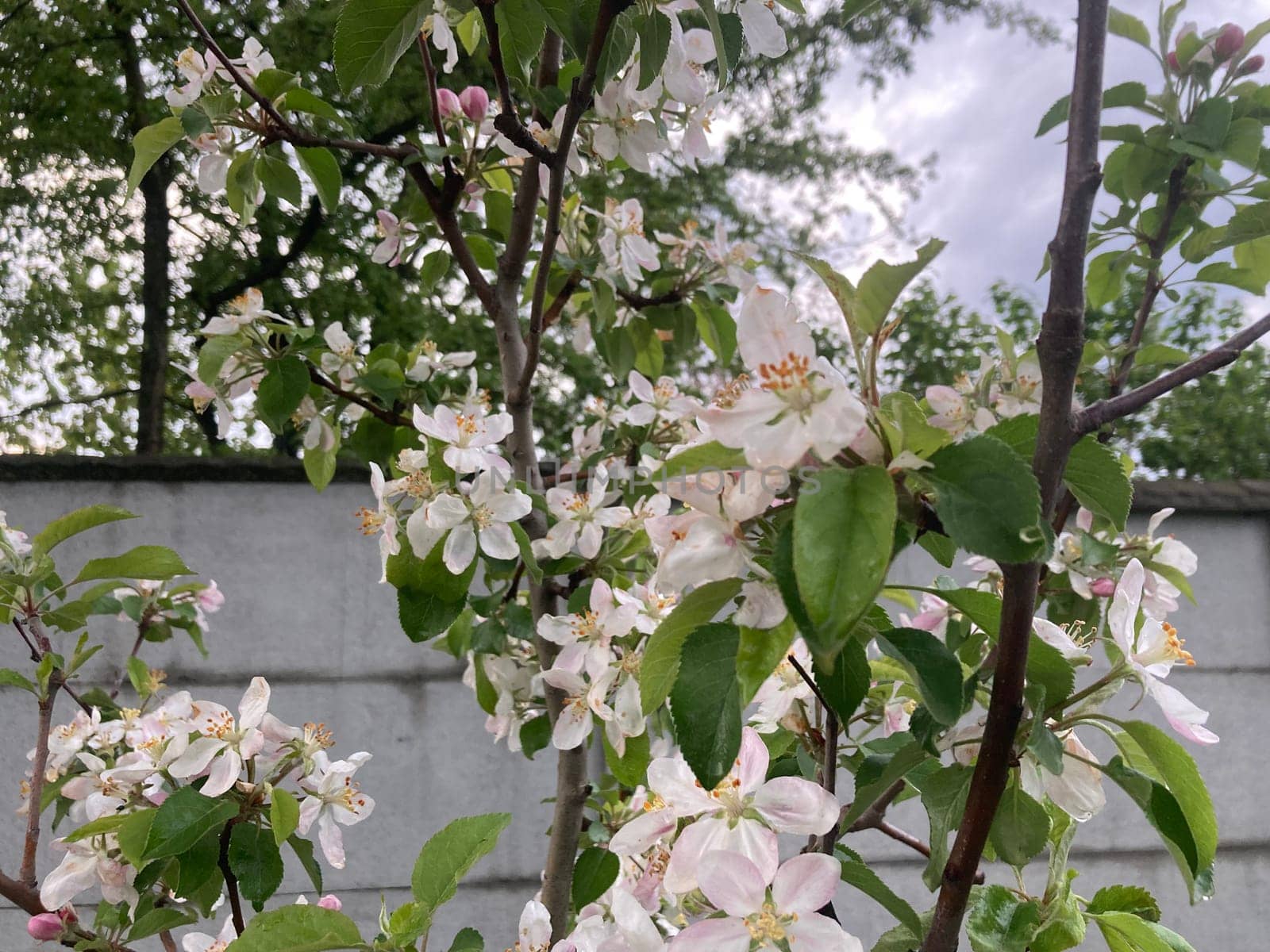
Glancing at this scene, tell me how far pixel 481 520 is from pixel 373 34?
0.38 m

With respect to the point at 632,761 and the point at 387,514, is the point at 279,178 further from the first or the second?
the point at 632,761

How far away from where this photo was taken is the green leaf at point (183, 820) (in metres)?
0.61

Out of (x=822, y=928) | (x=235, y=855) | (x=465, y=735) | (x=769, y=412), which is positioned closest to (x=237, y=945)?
(x=235, y=855)

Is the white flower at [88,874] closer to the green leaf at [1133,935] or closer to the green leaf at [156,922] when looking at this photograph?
the green leaf at [156,922]

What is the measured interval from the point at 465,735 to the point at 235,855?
103cm

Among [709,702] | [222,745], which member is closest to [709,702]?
[709,702]

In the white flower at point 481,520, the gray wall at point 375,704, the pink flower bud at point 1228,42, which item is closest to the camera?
the white flower at point 481,520

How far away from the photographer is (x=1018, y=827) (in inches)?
18.6

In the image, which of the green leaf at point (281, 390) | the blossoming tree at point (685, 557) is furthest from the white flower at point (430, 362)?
the green leaf at point (281, 390)

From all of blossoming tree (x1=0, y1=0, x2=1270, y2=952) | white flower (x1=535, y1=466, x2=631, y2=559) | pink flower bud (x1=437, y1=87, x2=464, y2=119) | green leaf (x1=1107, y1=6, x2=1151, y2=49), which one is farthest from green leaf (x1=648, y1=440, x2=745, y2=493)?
green leaf (x1=1107, y1=6, x2=1151, y2=49)

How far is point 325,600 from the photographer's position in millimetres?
1685

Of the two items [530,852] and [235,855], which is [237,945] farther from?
[530,852]

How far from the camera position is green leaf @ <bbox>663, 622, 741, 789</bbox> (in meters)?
0.39

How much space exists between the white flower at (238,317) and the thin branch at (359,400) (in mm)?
73
